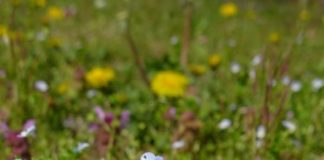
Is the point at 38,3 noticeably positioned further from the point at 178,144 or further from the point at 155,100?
the point at 178,144

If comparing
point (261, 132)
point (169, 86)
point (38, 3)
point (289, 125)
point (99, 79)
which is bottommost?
point (261, 132)

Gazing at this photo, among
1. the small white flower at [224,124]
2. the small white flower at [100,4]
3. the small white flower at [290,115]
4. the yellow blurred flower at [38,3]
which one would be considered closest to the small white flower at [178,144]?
the small white flower at [224,124]

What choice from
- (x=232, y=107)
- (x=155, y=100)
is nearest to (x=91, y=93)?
(x=155, y=100)

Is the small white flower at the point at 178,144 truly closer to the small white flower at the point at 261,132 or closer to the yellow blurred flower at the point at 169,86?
the small white flower at the point at 261,132

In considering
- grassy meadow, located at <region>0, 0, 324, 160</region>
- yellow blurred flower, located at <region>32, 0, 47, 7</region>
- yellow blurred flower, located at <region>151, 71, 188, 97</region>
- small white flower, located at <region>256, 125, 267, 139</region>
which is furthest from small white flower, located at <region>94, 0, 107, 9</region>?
small white flower, located at <region>256, 125, 267, 139</region>

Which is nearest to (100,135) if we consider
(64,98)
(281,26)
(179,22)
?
(64,98)

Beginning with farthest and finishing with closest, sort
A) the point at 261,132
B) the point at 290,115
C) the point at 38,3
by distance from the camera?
the point at 38,3 → the point at 290,115 → the point at 261,132

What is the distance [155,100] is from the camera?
304 centimetres

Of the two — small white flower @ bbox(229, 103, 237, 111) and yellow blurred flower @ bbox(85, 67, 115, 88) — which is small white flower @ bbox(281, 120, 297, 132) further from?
yellow blurred flower @ bbox(85, 67, 115, 88)

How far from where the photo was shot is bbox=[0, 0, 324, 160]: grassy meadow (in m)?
2.34

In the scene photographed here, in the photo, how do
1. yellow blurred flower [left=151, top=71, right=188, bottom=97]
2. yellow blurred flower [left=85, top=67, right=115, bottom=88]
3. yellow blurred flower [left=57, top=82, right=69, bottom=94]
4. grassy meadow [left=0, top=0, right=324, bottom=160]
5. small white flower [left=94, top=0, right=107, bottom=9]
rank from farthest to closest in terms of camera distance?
small white flower [left=94, top=0, right=107, bottom=9], yellow blurred flower [left=57, top=82, right=69, bottom=94], yellow blurred flower [left=85, top=67, right=115, bottom=88], yellow blurred flower [left=151, top=71, right=188, bottom=97], grassy meadow [left=0, top=0, right=324, bottom=160]

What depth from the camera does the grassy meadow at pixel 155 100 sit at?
7.68 feet

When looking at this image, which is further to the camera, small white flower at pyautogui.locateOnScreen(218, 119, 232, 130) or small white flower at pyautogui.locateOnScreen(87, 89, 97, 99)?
small white flower at pyautogui.locateOnScreen(87, 89, 97, 99)

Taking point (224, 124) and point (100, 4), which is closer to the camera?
point (224, 124)
